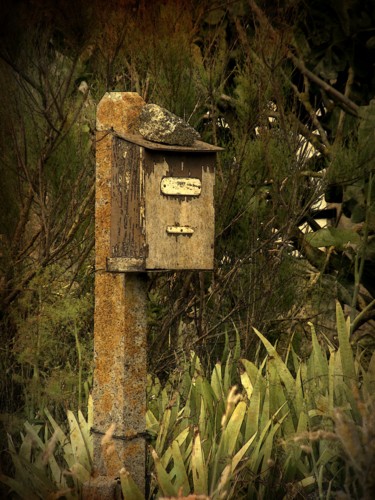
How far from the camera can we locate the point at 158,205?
3.49m

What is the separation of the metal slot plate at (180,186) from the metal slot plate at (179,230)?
0.39ft

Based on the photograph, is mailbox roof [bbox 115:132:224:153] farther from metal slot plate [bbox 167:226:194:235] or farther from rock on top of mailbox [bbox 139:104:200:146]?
metal slot plate [bbox 167:226:194:235]

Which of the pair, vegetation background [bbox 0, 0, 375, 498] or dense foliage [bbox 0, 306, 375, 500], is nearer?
dense foliage [bbox 0, 306, 375, 500]

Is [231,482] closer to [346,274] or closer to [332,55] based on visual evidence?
[346,274]

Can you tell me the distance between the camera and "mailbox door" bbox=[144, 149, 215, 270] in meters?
3.47

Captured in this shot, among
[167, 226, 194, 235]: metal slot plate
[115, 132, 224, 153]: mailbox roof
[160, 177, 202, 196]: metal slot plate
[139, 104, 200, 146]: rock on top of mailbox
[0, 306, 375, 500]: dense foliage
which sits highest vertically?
[139, 104, 200, 146]: rock on top of mailbox

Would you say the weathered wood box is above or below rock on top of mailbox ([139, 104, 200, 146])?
below

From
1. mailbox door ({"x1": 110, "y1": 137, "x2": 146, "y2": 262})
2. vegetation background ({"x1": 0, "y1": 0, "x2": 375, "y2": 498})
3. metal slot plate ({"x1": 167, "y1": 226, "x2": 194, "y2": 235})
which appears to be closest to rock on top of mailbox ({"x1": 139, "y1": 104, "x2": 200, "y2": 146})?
mailbox door ({"x1": 110, "y1": 137, "x2": 146, "y2": 262})

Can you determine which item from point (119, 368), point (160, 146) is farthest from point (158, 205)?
point (119, 368)

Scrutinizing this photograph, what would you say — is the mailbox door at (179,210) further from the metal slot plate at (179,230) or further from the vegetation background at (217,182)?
the vegetation background at (217,182)

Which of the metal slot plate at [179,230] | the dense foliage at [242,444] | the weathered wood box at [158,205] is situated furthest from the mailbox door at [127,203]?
the dense foliage at [242,444]

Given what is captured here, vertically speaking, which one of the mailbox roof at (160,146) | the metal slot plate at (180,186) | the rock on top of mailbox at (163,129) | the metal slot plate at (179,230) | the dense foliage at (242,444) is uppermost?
the rock on top of mailbox at (163,129)

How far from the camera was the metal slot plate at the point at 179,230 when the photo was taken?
138 inches

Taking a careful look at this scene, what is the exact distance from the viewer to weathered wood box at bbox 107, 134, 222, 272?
11.3 ft
